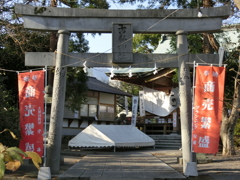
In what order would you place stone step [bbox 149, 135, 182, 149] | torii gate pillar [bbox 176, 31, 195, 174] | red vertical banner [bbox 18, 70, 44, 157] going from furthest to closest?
stone step [bbox 149, 135, 182, 149] → torii gate pillar [bbox 176, 31, 195, 174] → red vertical banner [bbox 18, 70, 44, 157]

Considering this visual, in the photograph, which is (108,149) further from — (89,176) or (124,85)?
(124,85)

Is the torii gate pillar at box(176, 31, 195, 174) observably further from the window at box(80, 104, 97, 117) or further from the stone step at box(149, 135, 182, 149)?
the window at box(80, 104, 97, 117)

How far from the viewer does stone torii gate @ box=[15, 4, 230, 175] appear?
29.2 ft

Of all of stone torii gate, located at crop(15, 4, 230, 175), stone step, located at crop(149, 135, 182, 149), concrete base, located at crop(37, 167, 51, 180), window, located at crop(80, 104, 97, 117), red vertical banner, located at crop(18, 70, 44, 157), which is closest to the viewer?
concrete base, located at crop(37, 167, 51, 180)

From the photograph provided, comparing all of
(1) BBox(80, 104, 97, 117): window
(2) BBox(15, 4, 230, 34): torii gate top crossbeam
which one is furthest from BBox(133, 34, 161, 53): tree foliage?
(2) BBox(15, 4, 230, 34): torii gate top crossbeam

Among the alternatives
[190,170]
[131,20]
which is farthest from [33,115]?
[190,170]

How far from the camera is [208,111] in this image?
8.21m

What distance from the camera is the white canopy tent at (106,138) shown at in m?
16.2

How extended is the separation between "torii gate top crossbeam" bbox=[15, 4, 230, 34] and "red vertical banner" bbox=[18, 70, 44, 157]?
66.2 inches

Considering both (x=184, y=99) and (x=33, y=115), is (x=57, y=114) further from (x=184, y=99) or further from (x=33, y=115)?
(x=184, y=99)

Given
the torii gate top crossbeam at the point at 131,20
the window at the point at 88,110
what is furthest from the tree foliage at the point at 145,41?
the torii gate top crossbeam at the point at 131,20

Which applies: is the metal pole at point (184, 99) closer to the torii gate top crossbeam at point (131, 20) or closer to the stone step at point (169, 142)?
the torii gate top crossbeam at point (131, 20)

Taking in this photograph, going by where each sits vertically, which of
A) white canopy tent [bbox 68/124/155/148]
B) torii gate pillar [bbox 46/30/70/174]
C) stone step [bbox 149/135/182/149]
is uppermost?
torii gate pillar [bbox 46/30/70/174]

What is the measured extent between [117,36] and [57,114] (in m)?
2.91
